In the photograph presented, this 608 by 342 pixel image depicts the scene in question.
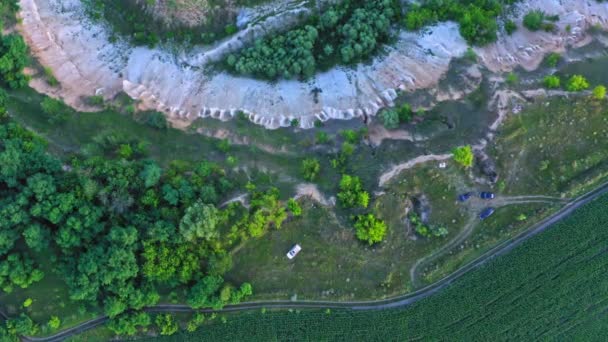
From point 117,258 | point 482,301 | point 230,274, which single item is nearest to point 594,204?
point 482,301

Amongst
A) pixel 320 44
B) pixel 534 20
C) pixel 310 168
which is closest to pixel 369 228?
pixel 310 168

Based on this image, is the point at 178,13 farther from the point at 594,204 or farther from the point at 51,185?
the point at 594,204

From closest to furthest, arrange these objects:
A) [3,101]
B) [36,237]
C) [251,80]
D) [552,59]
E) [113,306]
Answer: [36,237]
[113,306]
[552,59]
[3,101]
[251,80]

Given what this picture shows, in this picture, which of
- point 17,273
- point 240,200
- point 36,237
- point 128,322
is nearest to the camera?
point 36,237

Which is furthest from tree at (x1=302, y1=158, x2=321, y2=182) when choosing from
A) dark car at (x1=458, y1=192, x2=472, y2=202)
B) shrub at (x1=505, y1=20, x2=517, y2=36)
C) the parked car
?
shrub at (x1=505, y1=20, x2=517, y2=36)

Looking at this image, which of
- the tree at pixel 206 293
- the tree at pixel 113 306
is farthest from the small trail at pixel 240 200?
the tree at pixel 113 306

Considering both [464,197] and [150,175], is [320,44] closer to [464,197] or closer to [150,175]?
[464,197]

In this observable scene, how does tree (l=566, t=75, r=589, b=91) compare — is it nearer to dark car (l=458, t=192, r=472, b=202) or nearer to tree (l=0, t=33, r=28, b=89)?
dark car (l=458, t=192, r=472, b=202)
